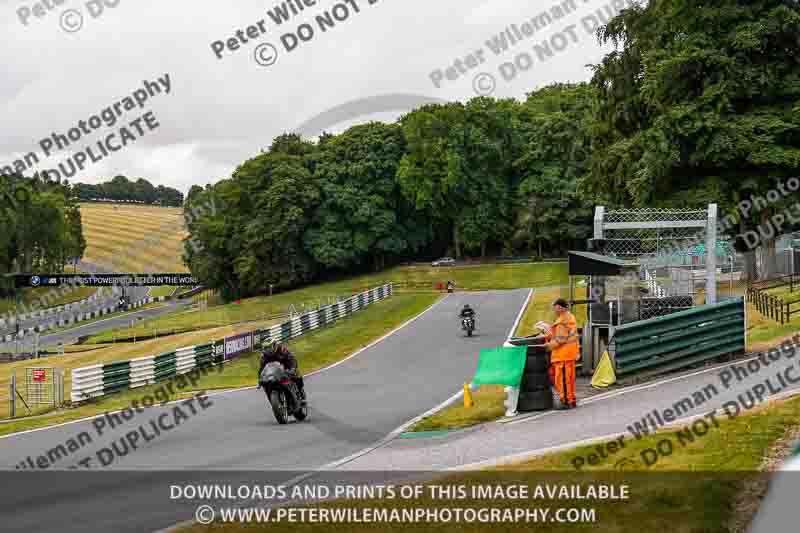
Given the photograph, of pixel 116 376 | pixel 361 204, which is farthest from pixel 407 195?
pixel 116 376

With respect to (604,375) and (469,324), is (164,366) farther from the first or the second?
(604,375)

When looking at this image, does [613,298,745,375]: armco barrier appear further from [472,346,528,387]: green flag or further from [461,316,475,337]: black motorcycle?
[461,316,475,337]: black motorcycle

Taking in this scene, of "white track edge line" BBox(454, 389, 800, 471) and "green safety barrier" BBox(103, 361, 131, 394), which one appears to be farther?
"green safety barrier" BBox(103, 361, 131, 394)

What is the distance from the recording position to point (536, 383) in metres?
13.4

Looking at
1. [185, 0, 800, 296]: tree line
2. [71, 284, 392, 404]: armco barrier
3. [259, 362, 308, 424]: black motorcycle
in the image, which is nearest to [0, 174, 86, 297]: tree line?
[185, 0, 800, 296]: tree line

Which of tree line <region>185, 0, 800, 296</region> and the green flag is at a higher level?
tree line <region>185, 0, 800, 296</region>

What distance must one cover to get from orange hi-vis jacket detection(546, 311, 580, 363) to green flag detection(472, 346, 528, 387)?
1.61 feet

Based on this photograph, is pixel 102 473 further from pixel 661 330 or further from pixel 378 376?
pixel 378 376

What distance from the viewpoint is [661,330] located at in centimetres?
1534

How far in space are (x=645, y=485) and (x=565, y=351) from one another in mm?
5166

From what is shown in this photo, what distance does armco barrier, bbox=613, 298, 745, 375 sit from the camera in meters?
14.9

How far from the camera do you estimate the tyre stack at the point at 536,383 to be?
13359mm

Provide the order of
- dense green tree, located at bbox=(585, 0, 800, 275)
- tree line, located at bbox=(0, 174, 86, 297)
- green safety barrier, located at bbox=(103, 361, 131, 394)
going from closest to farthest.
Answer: green safety barrier, located at bbox=(103, 361, 131, 394) → dense green tree, located at bbox=(585, 0, 800, 275) → tree line, located at bbox=(0, 174, 86, 297)

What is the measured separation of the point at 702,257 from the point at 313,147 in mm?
68081
